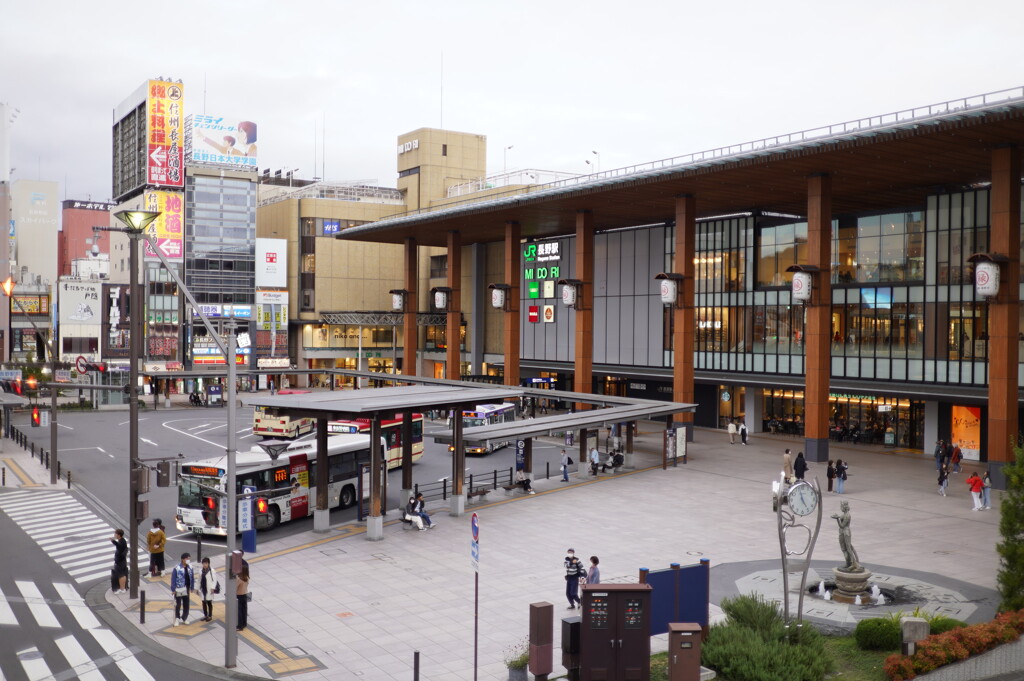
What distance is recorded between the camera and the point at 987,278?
37500 millimetres

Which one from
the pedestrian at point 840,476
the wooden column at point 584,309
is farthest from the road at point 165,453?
the pedestrian at point 840,476

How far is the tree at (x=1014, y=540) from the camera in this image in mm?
18062

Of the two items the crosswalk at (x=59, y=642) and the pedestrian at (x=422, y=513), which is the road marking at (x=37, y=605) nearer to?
the crosswalk at (x=59, y=642)

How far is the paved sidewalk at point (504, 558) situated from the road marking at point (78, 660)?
1.24 meters

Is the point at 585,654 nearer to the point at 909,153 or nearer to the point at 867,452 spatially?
the point at 909,153

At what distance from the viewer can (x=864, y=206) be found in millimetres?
56219

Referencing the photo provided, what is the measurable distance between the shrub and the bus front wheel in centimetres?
2136

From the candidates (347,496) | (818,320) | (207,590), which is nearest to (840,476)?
(818,320)

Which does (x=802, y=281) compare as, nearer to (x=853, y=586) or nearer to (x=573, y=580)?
(x=853, y=586)

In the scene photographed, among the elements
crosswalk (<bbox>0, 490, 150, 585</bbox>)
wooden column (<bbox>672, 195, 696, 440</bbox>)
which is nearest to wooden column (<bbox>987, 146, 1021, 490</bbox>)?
wooden column (<bbox>672, 195, 696, 440</bbox>)

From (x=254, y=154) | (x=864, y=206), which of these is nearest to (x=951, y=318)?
(x=864, y=206)

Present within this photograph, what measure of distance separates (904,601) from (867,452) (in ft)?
99.3

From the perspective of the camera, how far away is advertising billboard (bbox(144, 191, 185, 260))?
8981cm

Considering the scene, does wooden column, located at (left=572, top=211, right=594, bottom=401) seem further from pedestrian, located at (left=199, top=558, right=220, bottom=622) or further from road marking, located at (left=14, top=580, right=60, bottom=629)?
pedestrian, located at (left=199, top=558, right=220, bottom=622)
